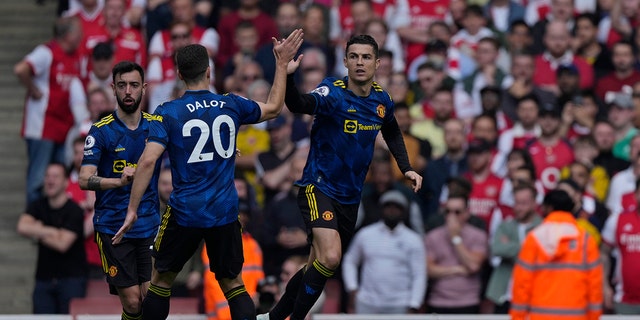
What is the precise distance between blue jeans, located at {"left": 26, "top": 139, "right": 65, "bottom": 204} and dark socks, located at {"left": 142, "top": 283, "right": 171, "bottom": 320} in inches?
243

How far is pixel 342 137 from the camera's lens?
1242 centimetres

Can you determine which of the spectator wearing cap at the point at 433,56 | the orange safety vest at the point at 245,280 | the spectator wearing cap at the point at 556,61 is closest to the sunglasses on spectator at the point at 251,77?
the spectator wearing cap at the point at 433,56

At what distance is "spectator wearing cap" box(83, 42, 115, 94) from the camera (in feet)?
58.6

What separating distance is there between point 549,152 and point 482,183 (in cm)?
102

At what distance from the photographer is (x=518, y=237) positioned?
1623cm

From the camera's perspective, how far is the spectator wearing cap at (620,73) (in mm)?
18922

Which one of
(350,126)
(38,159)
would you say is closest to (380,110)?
(350,126)

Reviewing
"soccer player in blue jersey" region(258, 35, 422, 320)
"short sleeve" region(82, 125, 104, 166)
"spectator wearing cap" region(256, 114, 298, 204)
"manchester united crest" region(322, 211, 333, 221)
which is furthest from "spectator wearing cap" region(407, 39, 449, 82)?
"short sleeve" region(82, 125, 104, 166)

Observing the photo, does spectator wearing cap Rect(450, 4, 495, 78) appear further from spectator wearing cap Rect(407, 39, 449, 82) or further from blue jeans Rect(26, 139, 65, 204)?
blue jeans Rect(26, 139, 65, 204)

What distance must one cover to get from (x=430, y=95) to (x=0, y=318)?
21.3ft

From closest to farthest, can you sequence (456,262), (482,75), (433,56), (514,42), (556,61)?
(456,262) → (482,75) → (433,56) → (556,61) → (514,42)

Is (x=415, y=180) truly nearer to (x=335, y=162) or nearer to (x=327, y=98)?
(x=335, y=162)

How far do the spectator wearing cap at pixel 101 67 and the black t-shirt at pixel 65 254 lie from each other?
191 cm

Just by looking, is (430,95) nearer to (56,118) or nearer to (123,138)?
(56,118)
